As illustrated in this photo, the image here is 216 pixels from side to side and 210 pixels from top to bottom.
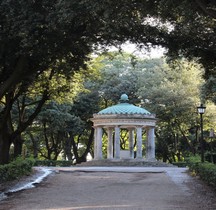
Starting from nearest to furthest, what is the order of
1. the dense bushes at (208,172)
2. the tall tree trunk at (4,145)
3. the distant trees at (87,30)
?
the distant trees at (87,30)
the dense bushes at (208,172)
the tall tree trunk at (4,145)

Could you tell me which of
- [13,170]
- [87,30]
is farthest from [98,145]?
[87,30]

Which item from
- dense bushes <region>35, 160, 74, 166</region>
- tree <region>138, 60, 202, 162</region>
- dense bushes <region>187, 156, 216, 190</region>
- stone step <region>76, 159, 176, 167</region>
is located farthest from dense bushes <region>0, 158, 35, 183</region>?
tree <region>138, 60, 202, 162</region>

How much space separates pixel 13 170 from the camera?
17.0 meters

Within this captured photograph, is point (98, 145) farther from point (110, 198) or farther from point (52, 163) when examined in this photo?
point (110, 198)

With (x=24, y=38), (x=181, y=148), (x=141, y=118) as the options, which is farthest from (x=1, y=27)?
(x=181, y=148)

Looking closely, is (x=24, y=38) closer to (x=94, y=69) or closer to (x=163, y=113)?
(x=94, y=69)

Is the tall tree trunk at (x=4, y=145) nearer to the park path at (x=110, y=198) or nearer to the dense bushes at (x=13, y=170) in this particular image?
the dense bushes at (x=13, y=170)

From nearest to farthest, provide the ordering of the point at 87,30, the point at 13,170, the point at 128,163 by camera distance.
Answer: the point at 87,30
the point at 13,170
the point at 128,163

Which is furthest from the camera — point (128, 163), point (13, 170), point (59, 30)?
point (128, 163)

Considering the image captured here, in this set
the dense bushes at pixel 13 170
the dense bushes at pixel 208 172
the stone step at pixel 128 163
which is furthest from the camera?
the stone step at pixel 128 163

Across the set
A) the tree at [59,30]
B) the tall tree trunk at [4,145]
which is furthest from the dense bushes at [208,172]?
the tall tree trunk at [4,145]

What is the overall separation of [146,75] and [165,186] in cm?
2877

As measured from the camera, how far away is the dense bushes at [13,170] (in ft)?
50.8

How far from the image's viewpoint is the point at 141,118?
35281mm
